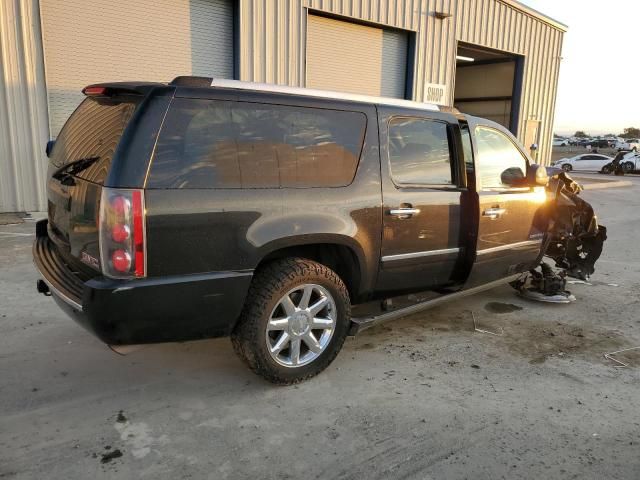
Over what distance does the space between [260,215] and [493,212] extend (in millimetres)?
2262

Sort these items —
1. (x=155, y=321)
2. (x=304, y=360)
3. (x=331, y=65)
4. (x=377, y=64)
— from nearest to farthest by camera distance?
(x=155, y=321) < (x=304, y=360) < (x=331, y=65) < (x=377, y=64)

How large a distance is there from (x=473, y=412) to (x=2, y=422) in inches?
107

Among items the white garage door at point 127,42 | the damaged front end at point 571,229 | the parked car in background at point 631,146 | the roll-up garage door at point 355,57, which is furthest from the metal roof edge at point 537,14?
the parked car in background at point 631,146

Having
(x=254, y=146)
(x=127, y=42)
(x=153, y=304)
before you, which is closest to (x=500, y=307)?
(x=254, y=146)

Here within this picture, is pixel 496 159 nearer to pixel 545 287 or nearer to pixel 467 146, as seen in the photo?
pixel 467 146

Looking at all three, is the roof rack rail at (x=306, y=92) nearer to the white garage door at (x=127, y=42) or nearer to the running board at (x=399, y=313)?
the running board at (x=399, y=313)

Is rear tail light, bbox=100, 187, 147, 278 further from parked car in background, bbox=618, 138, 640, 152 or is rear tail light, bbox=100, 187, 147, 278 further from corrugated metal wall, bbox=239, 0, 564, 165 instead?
parked car in background, bbox=618, 138, 640, 152

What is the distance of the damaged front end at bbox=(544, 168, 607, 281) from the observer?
17.1ft

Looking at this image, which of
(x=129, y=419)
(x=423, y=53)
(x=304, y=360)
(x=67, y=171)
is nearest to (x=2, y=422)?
(x=129, y=419)

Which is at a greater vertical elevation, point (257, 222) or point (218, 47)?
point (218, 47)

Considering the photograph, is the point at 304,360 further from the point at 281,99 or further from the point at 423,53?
the point at 423,53

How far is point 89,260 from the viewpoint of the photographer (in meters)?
2.78

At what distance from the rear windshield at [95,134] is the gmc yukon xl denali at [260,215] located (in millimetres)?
17

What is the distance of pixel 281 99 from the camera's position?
317 cm
